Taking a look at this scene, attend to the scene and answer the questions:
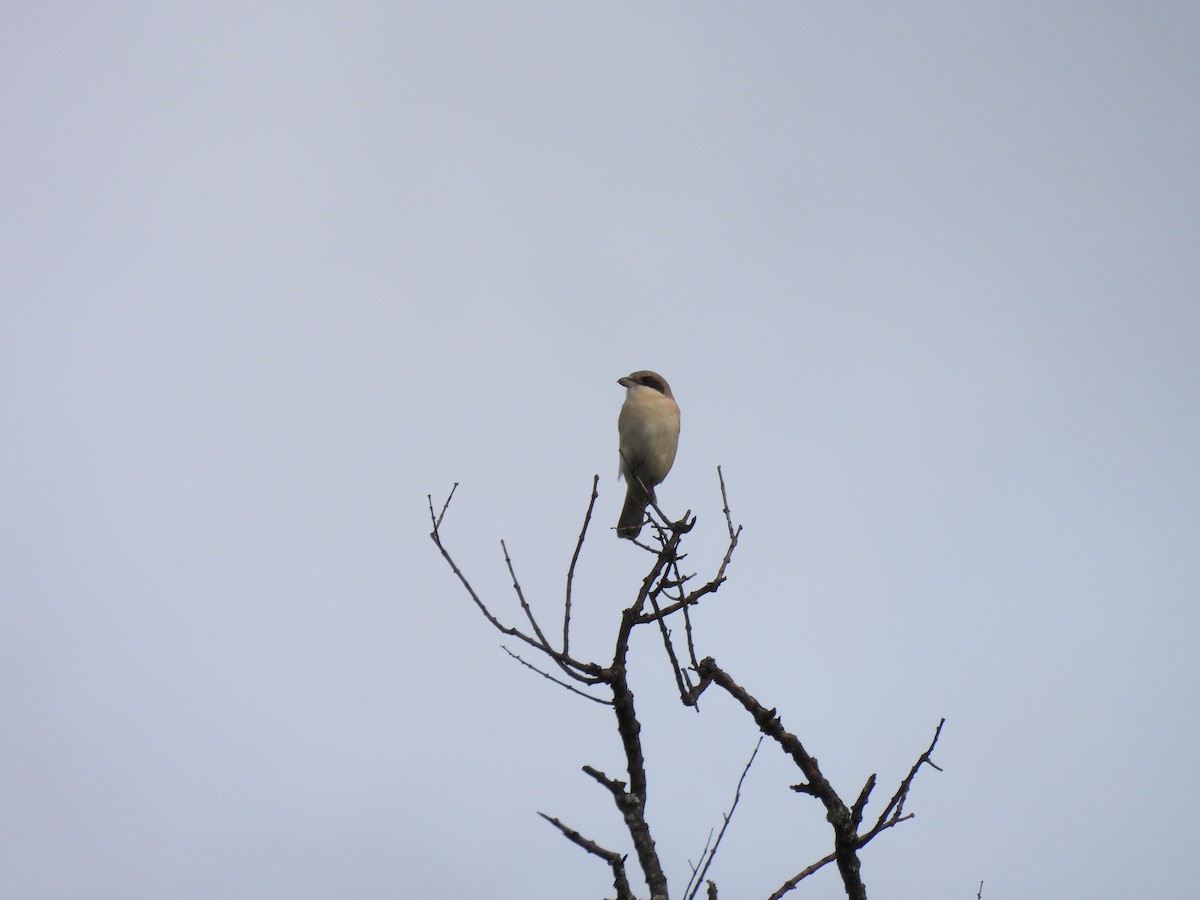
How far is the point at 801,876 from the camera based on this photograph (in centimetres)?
333

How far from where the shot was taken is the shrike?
7.47m

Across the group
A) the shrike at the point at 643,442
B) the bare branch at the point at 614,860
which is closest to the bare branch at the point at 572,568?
the bare branch at the point at 614,860

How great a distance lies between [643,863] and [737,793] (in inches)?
27.9

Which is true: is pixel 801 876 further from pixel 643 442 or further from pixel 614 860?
pixel 643 442

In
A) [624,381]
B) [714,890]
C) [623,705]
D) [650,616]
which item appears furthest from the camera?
[624,381]

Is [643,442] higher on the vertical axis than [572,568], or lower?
higher

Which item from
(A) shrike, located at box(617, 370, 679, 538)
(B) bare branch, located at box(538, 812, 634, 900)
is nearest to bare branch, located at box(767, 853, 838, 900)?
(B) bare branch, located at box(538, 812, 634, 900)

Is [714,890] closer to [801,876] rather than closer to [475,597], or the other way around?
[801,876]

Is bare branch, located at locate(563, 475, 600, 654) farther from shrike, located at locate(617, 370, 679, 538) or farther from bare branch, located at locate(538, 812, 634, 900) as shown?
shrike, located at locate(617, 370, 679, 538)

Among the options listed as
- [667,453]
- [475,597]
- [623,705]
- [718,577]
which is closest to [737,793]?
[623,705]

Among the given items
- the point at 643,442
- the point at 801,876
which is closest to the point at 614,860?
the point at 801,876

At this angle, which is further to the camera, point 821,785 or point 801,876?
point 821,785

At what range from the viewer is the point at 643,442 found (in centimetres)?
749

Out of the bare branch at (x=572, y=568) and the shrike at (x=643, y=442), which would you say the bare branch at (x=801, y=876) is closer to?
the bare branch at (x=572, y=568)
